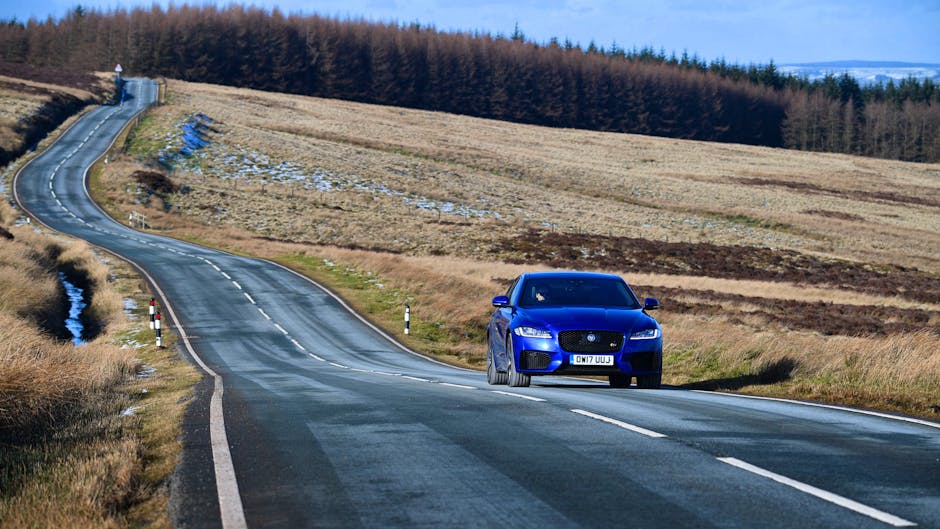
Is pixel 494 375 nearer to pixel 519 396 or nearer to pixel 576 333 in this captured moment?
pixel 576 333

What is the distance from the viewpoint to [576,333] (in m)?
14.3

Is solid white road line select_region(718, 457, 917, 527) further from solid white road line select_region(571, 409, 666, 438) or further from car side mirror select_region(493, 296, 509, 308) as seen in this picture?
car side mirror select_region(493, 296, 509, 308)

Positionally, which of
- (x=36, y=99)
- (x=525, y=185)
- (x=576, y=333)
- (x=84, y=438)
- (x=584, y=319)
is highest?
(x=36, y=99)

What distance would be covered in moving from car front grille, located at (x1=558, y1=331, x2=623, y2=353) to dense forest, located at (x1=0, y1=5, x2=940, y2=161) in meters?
140

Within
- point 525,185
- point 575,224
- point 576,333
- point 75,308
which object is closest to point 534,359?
point 576,333

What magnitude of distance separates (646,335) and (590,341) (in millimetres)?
870

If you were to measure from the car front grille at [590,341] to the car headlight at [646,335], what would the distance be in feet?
0.73

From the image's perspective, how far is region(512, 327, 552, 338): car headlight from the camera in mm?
14352

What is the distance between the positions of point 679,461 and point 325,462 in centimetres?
281

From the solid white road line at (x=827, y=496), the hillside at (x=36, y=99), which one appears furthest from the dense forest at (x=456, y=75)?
the solid white road line at (x=827, y=496)

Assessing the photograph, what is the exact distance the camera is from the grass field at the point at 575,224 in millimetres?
20719

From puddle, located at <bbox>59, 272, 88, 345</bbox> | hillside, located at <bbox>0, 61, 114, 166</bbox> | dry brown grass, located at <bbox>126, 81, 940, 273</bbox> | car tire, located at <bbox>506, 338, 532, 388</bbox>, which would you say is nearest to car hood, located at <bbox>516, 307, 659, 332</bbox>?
car tire, located at <bbox>506, 338, 532, 388</bbox>

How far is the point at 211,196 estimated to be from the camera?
70.5 meters

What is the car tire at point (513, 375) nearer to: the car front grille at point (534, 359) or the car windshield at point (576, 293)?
the car front grille at point (534, 359)
